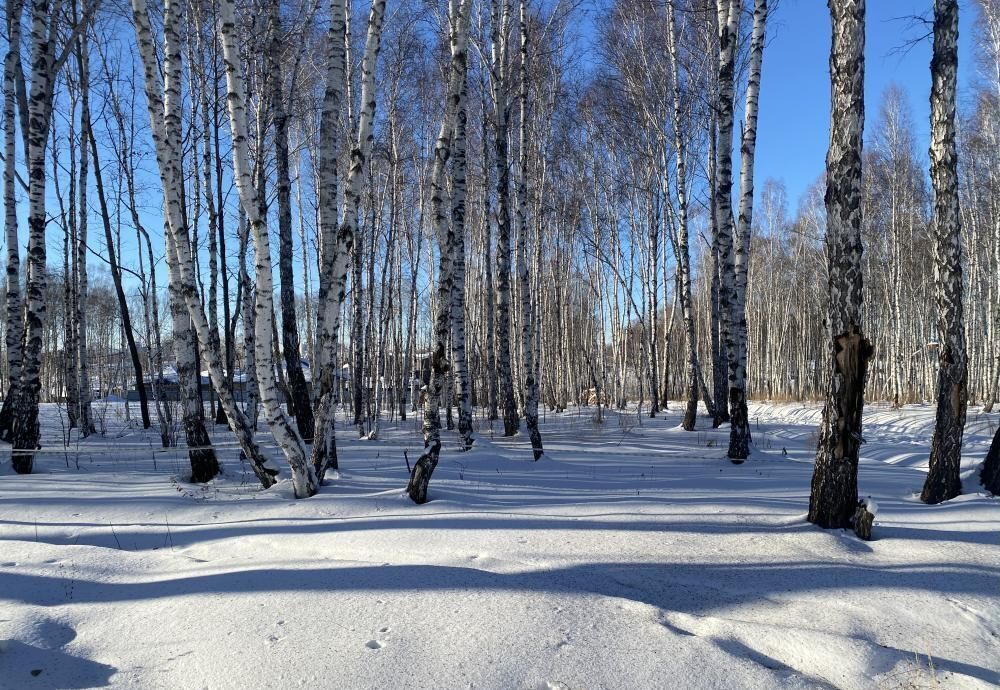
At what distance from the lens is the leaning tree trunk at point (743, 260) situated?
820cm

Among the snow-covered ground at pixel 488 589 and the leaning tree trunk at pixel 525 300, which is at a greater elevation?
the leaning tree trunk at pixel 525 300

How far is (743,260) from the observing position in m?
8.93

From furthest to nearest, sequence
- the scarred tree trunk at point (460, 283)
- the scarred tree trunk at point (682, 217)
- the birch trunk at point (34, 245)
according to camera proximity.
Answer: the scarred tree trunk at point (682, 217)
the scarred tree trunk at point (460, 283)
the birch trunk at point (34, 245)

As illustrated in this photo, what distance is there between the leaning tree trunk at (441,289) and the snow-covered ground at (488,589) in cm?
31

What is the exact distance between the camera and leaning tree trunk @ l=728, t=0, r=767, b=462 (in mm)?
8203

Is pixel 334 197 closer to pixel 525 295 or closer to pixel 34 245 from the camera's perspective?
pixel 34 245

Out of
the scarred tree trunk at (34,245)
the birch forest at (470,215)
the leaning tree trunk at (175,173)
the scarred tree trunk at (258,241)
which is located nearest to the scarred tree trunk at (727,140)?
the birch forest at (470,215)

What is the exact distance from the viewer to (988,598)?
10.7 feet

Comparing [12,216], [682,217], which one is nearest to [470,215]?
[682,217]

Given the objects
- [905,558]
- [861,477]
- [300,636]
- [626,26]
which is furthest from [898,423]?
[300,636]

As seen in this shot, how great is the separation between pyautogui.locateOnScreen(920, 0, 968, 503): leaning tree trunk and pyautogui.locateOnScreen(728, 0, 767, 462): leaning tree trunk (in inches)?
112

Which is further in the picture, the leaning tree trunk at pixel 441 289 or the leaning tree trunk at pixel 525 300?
the leaning tree trunk at pixel 525 300

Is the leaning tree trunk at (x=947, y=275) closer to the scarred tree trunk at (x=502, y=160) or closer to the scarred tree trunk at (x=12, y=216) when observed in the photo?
the scarred tree trunk at (x=502, y=160)

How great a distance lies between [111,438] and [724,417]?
40.1 feet
